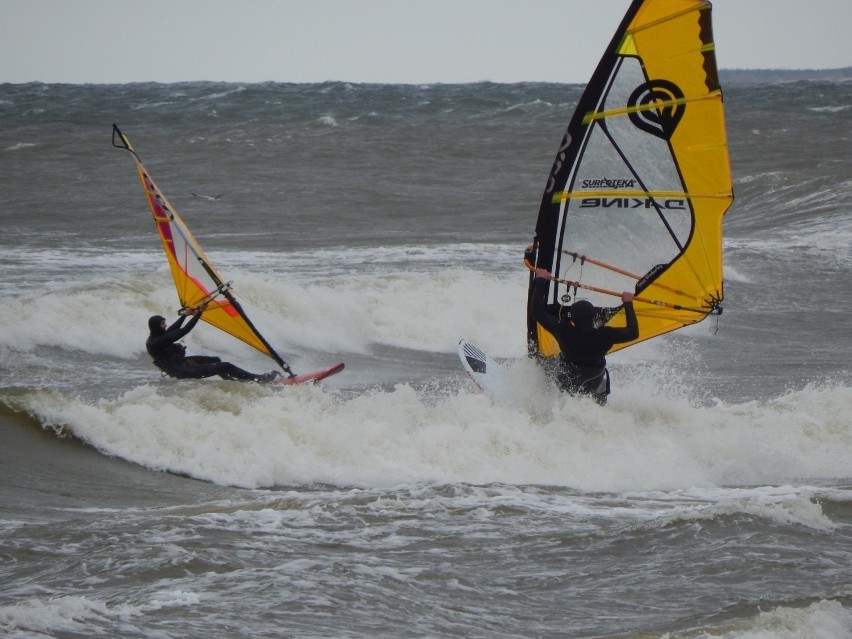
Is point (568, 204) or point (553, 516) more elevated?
point (568, 204)

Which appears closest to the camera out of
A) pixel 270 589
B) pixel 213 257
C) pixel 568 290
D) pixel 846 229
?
pixel 270 589

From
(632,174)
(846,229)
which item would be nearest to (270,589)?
(632,174)

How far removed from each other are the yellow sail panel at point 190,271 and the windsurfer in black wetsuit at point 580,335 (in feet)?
10.2

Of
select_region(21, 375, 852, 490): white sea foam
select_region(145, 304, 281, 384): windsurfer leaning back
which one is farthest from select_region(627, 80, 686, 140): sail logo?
select_region(145, 304, 281, 384): windsurfer leaning back

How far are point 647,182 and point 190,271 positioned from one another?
4.11m

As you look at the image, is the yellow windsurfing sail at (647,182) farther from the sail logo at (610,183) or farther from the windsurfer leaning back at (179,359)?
the windsurfer leaning back at (179,359)

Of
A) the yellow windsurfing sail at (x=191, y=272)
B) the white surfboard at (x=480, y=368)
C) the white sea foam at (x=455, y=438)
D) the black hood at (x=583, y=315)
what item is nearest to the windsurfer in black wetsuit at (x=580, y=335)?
the black hood at (x=583, y=315)

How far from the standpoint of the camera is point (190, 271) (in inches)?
375

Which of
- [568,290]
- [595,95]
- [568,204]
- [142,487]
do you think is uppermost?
[595,95]

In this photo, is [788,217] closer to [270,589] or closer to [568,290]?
[568,290]

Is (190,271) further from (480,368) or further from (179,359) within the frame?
(480,368)

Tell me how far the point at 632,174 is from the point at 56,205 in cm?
1607

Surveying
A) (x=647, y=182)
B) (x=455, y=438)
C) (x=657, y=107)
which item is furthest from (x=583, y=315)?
(x=657, y=107)

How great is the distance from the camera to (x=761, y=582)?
513 cm
